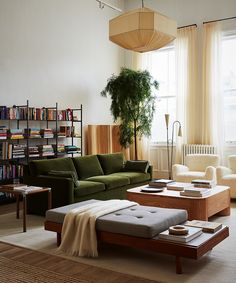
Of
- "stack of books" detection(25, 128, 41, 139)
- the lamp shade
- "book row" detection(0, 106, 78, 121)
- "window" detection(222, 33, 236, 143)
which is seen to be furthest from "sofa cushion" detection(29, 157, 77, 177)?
"window" detection(222, 33, 236, 143)

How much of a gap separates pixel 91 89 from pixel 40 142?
6.41ft

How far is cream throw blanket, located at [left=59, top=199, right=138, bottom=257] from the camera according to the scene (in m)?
3.55

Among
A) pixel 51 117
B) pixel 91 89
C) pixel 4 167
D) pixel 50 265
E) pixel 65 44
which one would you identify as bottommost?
pixel 50 265

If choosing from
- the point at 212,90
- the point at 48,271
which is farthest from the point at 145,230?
the point at 212,90

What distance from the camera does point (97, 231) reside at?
356 cm

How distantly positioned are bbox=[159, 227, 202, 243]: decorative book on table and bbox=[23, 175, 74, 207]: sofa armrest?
79.2 inches

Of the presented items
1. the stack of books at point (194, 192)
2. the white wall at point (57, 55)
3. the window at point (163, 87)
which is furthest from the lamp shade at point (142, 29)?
the window at point (163, 87)

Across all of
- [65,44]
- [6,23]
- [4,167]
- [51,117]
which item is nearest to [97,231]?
[4,167]

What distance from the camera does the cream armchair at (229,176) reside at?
6312 mm

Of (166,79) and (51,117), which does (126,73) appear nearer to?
(166,79)

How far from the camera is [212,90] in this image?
792 centimetres

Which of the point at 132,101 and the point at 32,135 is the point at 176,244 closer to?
the point at 32,135

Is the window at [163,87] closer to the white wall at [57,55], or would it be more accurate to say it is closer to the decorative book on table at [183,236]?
the white wall at [57,55]

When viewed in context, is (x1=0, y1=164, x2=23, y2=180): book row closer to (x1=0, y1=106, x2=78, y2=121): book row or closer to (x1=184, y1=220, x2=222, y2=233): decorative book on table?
(x1=0, y1=106, x2=78, y2=121): book row
